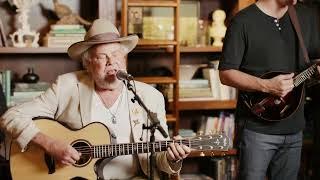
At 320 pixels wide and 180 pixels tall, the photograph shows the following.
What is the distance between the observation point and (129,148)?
7.22ft

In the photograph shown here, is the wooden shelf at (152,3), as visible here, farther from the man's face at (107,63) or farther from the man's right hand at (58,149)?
the man's right hand at (58,149)

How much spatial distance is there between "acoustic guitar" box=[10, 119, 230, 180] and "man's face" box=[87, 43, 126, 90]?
0.20 m

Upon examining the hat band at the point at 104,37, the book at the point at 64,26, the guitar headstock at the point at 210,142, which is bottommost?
the guitar headstock at the point at 210,142

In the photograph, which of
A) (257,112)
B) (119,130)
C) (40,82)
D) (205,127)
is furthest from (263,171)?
(40,82)

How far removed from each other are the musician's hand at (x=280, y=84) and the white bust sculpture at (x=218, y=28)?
1.15m

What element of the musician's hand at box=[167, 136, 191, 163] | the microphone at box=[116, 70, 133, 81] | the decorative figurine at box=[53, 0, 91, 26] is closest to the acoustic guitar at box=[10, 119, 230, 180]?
the musician's hand at box=[167, 136, 191, 163]

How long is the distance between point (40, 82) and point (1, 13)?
508 mm

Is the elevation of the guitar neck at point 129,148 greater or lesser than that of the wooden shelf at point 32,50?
lesser

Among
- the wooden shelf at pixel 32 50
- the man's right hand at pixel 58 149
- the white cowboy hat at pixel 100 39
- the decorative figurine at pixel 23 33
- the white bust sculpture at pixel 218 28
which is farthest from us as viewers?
the white bust sculpture at pixel 218 28

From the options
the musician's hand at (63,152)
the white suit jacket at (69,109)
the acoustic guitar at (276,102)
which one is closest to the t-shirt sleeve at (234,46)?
the acoustic guitar at (276,102)

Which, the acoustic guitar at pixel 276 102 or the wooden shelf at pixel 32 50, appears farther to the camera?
the wooden shelf at pixel 32 50

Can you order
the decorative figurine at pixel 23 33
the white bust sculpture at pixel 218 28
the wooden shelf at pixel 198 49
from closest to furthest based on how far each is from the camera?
the decorative figurine at pixel 23 33, the wooden shelf at pixel 198 49, the white bust sculpture at pixel 218 28

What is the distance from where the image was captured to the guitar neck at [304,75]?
2316 millimetres

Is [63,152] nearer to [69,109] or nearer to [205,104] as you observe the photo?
[69,109]
